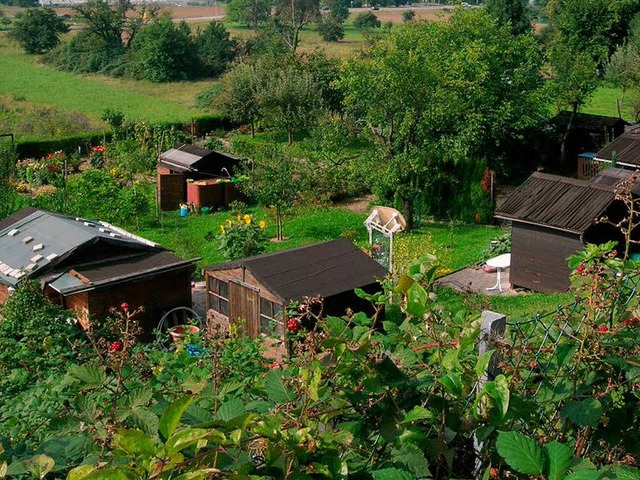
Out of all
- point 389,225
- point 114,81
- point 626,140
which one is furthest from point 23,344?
point 114,81

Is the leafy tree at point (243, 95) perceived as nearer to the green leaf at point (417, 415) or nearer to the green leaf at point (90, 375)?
the green leaf at point (90, 375)

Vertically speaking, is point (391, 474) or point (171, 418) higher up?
point (171, 418)

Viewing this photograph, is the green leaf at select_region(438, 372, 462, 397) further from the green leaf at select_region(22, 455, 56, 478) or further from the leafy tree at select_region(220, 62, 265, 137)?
the leafy tree at select_region(220, 62, 265, 137)

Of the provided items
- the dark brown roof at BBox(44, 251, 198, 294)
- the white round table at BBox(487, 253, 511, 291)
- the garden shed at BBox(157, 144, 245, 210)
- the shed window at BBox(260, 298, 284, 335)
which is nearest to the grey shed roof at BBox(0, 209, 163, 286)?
the dark brown roof at BBox(44, 251, 198, 294)

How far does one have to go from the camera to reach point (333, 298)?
35.6 feet

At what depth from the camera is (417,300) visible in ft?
9.21

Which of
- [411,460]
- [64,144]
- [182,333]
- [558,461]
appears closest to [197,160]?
[64,144]

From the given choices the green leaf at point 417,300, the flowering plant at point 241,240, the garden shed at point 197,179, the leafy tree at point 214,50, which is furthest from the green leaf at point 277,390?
the leafy tree at point 214,50

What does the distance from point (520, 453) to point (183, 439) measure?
100cm

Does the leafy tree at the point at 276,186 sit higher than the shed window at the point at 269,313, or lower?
lower

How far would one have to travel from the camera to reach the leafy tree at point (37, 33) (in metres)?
58.7

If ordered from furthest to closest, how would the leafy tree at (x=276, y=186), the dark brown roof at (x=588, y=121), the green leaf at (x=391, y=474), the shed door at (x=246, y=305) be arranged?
the dark brown roof at (x=588, y=121) < the leafy tree at (x=276, y=186) < the shed door at (x=246, y=305) < the green leaf at (x=391, y=474)

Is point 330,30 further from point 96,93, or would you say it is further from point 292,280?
Result: point 292,280

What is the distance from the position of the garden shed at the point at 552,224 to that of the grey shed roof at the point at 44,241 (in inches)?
261
